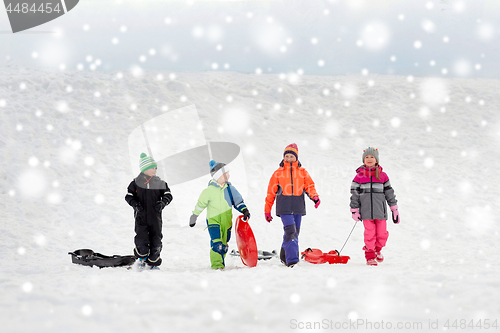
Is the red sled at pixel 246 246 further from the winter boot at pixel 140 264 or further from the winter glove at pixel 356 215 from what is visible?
the winter glove at pixel 356 215

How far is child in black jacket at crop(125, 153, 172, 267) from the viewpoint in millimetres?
5831

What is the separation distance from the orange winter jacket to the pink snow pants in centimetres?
101

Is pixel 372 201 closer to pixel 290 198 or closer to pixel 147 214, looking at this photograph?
pixel 290 198

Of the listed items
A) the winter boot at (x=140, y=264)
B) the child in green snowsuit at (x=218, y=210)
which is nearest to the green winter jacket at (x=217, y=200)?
the child in green snowsuit at (x=218, y=210)

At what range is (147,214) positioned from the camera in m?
5.89

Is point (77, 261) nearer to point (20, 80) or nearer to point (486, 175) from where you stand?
point (20, 80)

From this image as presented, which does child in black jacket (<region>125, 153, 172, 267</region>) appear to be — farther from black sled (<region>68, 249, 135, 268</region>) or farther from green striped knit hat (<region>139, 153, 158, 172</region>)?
black sled (<region>68, 249, 135, 268</region>)

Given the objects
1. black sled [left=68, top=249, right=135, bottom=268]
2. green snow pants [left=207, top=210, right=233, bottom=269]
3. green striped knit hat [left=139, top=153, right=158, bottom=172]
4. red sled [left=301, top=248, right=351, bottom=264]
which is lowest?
red sled [left=301, top=248, right=351, bottom=264]

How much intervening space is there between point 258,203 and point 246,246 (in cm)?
468

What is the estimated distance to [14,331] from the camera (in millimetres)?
2789

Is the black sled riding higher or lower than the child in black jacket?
lower

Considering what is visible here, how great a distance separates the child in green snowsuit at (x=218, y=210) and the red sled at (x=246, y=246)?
160mm

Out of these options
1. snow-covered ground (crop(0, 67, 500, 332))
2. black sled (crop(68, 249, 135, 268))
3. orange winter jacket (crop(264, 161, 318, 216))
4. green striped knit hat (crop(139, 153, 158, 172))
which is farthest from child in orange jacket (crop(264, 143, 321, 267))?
black sled (crop(68, 249, 135, 268))

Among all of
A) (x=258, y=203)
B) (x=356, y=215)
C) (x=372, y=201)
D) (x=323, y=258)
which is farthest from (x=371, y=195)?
(x=258, y=203)
